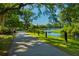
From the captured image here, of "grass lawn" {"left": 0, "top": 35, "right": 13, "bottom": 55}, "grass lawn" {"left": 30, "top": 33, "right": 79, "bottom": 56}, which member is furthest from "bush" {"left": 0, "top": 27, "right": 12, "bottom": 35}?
"grass lawn" {"left": 30, "top": 33, "right": 79, "bottom": 56}

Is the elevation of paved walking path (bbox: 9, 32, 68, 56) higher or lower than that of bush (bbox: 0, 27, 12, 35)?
lower

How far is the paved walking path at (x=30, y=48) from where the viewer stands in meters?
4.33

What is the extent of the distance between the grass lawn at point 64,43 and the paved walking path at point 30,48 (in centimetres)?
5

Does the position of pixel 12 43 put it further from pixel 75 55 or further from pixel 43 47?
pixel 75 55

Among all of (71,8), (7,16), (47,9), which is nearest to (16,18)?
(7,16)

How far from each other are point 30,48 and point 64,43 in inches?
16.1

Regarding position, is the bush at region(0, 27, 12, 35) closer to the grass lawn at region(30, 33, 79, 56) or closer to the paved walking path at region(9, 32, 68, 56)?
the paved walking path at region(9, 32, 68, 56)

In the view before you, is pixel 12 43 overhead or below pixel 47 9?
below

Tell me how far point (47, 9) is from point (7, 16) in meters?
0.49

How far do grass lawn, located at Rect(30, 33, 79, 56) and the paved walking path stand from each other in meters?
0.05

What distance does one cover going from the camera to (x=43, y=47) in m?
4.39

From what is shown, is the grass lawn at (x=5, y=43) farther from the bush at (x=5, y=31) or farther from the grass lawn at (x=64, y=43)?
the grass lawn at (x=64, y=43)

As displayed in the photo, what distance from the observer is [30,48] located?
4.36 m

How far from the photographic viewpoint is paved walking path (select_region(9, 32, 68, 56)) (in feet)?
14.2
